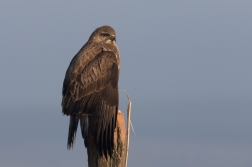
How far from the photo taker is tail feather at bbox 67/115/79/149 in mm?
7582

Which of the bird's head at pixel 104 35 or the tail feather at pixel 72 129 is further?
the bird's head at pixel 104 35

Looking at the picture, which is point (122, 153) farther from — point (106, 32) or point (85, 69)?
point (106, 32)

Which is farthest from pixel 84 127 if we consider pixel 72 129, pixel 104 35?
pixel 104 35

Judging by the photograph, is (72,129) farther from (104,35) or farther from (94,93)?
(104,35)

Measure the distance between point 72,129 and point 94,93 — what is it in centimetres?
93

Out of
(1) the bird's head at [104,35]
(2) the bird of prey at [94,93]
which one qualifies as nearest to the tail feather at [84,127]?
(2) the bird of prey at [94,93]

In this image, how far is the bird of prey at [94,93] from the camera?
7578 mm

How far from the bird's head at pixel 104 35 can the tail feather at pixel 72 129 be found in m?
2.10

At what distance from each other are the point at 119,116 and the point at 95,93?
0.72m

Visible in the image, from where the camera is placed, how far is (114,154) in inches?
278

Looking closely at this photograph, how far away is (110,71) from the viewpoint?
860 centimetres

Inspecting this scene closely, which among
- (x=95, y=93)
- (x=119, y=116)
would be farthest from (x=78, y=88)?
(x=119, y=116)

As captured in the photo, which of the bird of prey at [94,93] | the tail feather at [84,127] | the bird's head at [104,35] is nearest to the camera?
the tail feather at [84,127]

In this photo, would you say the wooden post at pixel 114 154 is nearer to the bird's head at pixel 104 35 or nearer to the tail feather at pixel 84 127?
the tail feather at pixel 84 127
